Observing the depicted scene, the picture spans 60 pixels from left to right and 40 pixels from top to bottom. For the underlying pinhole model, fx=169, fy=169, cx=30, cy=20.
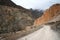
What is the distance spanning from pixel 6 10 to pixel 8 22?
1.50 feet

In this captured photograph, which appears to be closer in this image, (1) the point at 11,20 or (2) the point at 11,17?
(1) the point at 11,20

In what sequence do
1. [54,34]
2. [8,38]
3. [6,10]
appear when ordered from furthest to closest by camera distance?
[6,10]
[54,34]
[8,38]

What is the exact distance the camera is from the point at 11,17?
16.0ft

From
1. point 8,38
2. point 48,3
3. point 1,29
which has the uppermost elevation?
point 48,3

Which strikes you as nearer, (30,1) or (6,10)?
(30,1)

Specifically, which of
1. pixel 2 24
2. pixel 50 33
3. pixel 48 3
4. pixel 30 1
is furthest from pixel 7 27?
pixel 50 33

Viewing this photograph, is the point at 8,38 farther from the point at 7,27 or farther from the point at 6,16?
the point at 6,16

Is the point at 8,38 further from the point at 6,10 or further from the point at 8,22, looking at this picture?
the point at 6,10

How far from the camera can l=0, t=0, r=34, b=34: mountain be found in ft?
14.4

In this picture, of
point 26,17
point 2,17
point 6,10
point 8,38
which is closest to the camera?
point 8,38

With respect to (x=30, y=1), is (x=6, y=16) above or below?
below

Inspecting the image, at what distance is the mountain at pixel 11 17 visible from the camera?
4.38m

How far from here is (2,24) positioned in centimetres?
430

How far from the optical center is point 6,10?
4844 mm
